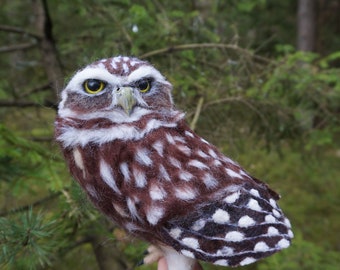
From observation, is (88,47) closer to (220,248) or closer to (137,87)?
(137,87)

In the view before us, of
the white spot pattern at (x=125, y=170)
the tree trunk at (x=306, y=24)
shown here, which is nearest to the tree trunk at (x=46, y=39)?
the white spot pattern at (x=125, y=170)

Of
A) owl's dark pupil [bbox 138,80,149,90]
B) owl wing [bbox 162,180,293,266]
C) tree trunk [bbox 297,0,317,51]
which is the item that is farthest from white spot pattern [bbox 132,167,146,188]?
tree trunk [bbox 297,0,317,51]

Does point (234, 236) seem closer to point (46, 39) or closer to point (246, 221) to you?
point (246, 221)

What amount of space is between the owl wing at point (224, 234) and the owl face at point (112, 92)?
1.00 feet

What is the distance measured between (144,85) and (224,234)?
1.45 ft

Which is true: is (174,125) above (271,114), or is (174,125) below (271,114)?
above

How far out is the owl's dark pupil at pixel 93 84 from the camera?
974mm

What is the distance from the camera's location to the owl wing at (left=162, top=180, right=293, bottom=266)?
957 millimetres

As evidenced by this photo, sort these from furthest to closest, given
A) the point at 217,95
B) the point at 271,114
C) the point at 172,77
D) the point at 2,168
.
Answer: the point at 271,114 < the point at 217,95 < the point at 172,77 < the point at 2,168

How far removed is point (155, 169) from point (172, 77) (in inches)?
44.1

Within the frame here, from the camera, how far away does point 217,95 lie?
215 centimetres

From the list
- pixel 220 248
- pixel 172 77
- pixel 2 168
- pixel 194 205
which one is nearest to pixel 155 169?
pixel 194 205

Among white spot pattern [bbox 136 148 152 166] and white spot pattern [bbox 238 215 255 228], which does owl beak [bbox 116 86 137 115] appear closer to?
white spot pattern [bbox 136 148 152 166]

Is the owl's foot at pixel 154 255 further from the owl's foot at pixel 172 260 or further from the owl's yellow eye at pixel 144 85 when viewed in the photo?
the owl's yellow eye at pixel 144 85
